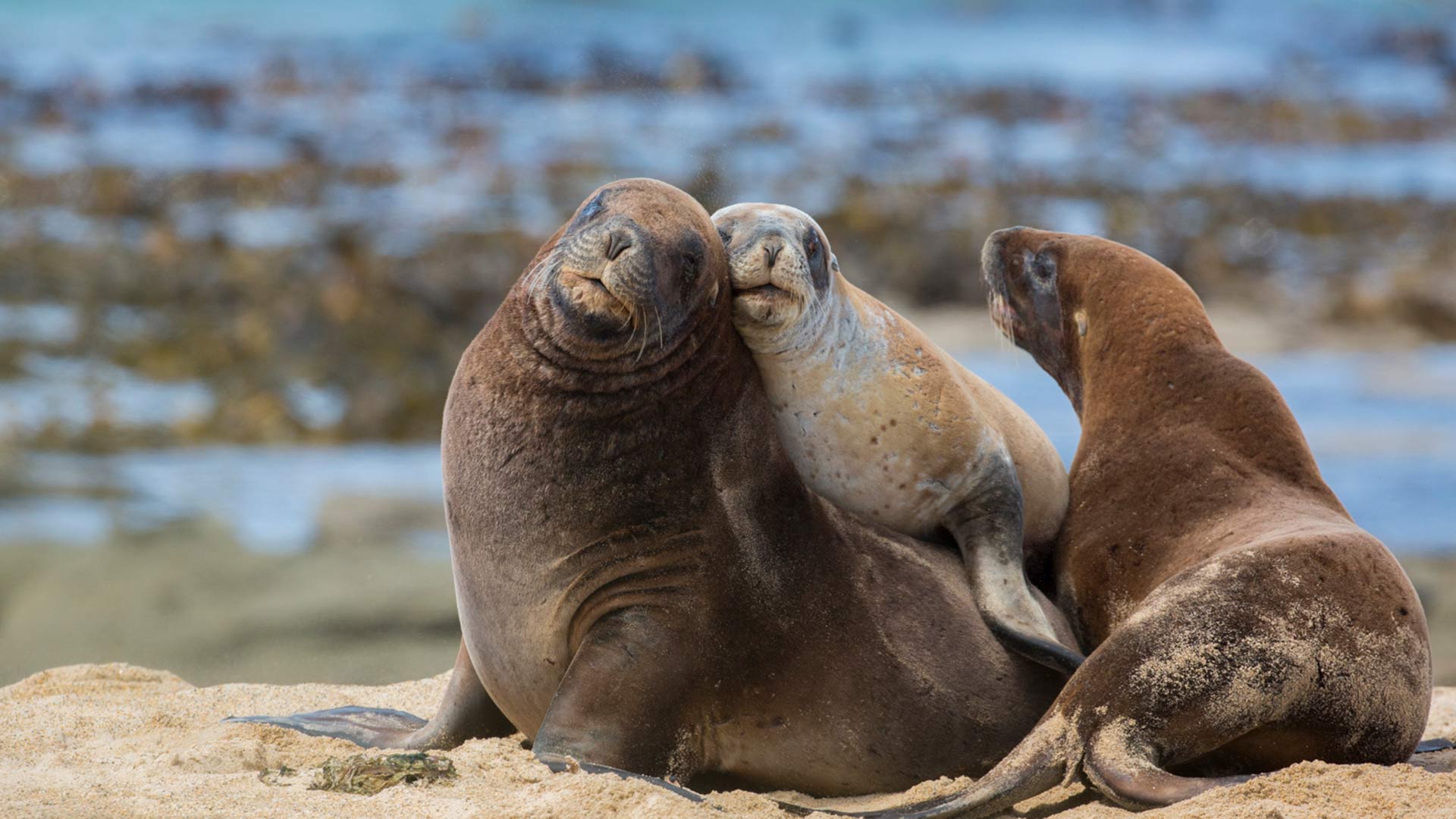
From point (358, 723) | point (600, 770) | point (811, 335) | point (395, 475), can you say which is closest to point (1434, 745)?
point (811, 335)

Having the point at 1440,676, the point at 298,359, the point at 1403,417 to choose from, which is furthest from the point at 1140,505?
the point at 298,359

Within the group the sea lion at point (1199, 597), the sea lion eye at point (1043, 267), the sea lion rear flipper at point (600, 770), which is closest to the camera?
the sea lion rear flipper at point (600, 770)

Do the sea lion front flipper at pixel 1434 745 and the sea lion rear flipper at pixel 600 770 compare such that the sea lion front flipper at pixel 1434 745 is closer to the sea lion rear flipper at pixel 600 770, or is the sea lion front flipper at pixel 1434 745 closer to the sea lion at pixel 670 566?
the sea lion at pixel 670 566

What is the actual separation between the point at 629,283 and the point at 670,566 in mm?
644

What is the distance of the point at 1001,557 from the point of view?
3783 millimetres

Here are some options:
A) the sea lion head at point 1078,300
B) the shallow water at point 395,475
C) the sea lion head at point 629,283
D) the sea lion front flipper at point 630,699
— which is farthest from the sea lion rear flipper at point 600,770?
the shallow water at point 395,475

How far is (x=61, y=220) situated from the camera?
17.3 m

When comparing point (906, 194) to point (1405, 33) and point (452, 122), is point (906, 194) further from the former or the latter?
point (1405, 33)

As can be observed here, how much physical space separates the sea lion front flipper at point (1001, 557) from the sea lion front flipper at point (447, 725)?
1.29m

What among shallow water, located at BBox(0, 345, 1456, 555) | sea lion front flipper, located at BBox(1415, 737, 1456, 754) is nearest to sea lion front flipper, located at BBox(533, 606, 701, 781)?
sea lion front flipper, located at BBox(1415, 737, 1456, 754)

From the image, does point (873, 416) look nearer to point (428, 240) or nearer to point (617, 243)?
point (617, 243)

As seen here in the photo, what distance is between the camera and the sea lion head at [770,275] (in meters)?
3.57

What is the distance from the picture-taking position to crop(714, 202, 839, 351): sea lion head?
3.57 m

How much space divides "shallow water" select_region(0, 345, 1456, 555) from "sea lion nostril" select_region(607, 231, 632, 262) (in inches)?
237
